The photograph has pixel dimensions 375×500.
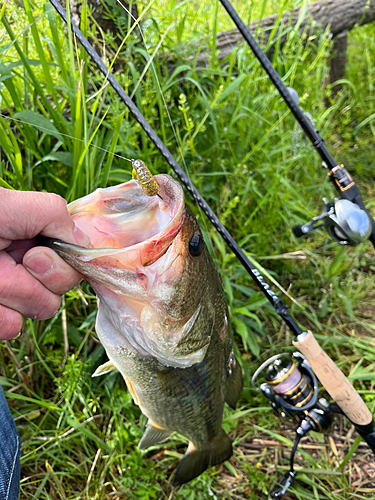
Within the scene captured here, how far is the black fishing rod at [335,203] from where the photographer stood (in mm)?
1942

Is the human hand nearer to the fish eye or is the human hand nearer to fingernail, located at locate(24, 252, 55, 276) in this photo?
fingernail, located at locate(24, 252, 55, 276)

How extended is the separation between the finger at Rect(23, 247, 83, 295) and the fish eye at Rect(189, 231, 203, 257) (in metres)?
0.32

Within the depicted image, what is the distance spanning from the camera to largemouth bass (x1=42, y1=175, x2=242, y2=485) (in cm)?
107

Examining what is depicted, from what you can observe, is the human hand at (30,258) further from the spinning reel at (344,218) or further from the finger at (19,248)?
the spinning reel at (344,218)

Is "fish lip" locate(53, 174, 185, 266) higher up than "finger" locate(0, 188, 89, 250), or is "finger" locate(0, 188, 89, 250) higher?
"finger" locate(0, 188, 89, 250)

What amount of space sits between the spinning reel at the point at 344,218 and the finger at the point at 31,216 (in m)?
1.34

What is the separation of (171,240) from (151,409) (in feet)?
2.39

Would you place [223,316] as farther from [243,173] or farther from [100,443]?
[243,173]

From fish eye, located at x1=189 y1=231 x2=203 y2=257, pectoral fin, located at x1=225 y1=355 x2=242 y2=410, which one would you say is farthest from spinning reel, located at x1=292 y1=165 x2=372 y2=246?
fish eye, located at x1=189 y1=231 x2=203 y2=257

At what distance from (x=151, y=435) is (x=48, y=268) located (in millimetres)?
964

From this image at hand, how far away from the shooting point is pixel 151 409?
4.87 ft

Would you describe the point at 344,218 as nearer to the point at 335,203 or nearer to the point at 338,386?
the point at 335,203

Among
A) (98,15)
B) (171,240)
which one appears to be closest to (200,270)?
(171,240)

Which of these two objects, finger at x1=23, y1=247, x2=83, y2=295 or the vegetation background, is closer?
finger at x1=23, y1=247, x2=83, y2=295
